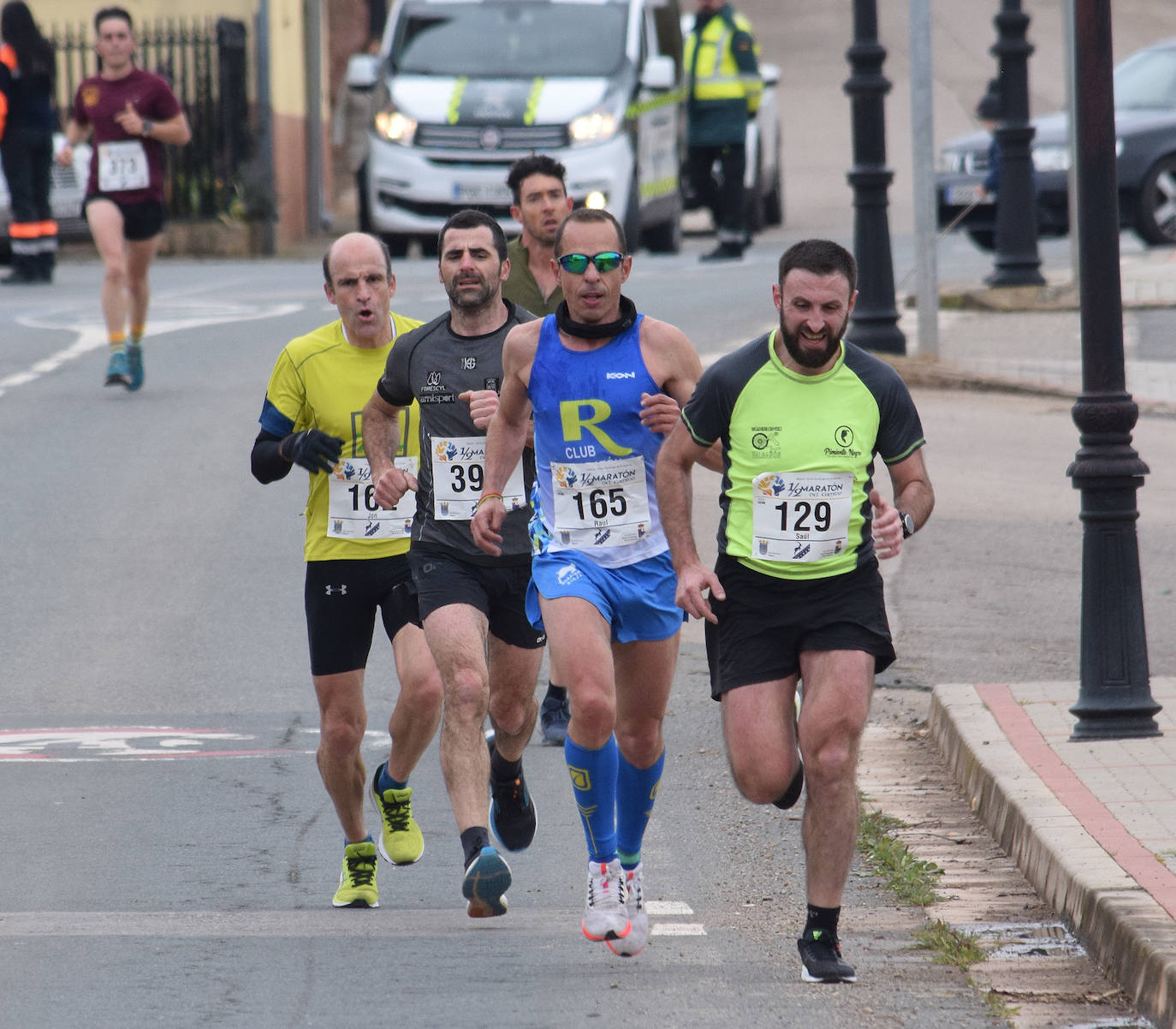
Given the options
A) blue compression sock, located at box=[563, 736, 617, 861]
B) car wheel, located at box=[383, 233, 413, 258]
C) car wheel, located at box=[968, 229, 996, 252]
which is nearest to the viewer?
blue compression sock, located at box=[563, 736, 617, 861]

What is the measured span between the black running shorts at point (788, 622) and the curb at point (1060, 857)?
0.85m

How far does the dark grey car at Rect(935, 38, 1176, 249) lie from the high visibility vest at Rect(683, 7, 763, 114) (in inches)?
82.5

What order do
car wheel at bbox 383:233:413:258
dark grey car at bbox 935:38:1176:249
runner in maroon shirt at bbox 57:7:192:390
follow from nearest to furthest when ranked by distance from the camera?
runner in maroon shirt at bbox 57:7:192:390 < dark grey car at bbox 935:38:1176:249 < car wheel at bbox 383:233:413:258

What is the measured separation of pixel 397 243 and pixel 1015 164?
6.74 metres

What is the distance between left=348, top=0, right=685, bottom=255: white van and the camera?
22.0 m

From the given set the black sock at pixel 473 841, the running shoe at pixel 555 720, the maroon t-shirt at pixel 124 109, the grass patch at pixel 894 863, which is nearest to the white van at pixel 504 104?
the maroon t-shirt at pixel 124 109

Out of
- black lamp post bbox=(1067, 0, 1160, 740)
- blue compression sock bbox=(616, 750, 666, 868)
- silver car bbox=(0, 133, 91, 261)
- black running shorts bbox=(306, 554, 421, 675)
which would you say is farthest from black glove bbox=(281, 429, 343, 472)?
silver car bbox=(0, 133, 91, 261)

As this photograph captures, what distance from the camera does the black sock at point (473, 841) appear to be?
631 centimetres

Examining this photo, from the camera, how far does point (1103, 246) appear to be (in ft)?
28.1

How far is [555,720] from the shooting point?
9117 millimetres

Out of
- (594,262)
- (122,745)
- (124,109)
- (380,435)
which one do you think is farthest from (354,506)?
(124,109)

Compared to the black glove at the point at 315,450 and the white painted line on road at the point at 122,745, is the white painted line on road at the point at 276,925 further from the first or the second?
the white painted line on road at the point at 122,745

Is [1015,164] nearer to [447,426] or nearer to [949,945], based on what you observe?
[447,426]

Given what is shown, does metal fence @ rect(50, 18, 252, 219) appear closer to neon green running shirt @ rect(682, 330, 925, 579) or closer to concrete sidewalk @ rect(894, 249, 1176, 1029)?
concrete sidewalk @ rect(894, 249, 1176, 1029)
